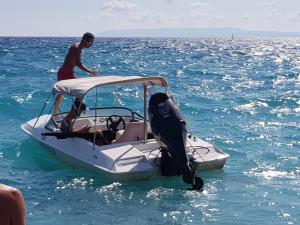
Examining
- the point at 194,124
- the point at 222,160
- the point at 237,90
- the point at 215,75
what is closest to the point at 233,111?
the point at 194,124

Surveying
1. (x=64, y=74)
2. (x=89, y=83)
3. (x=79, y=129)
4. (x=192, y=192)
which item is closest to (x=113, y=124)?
(x=79, y=129)

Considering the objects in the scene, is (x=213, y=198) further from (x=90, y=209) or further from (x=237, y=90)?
(x=237, y=90)

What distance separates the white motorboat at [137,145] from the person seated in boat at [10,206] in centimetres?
551

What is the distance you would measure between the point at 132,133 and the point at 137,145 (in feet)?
A: 1.57

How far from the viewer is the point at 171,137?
7.51 metres

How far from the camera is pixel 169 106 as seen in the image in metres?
7.83

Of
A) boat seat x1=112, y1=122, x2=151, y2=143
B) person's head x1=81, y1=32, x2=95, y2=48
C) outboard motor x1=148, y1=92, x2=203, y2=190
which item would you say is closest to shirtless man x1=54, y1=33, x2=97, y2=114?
person's head x1=81, y1=32, x2=95, y2=48

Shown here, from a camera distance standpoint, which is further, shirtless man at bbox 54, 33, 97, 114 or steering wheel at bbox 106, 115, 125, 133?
shirtless man at bbox 54, 33, 97, 114

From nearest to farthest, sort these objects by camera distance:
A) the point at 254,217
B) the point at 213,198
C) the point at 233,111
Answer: the point at 254,217
the point at 213,198
the point at 233,111

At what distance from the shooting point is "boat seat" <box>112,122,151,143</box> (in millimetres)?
8865

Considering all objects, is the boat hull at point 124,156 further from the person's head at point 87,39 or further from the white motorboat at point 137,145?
the person's head at point 87,39

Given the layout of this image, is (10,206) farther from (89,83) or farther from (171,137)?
(89,83)

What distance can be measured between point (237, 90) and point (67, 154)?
1719 cm

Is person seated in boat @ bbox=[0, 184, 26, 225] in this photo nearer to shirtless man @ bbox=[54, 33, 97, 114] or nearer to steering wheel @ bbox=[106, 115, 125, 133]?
steering wheel @ bbox=[106, 115, 125, 133]
